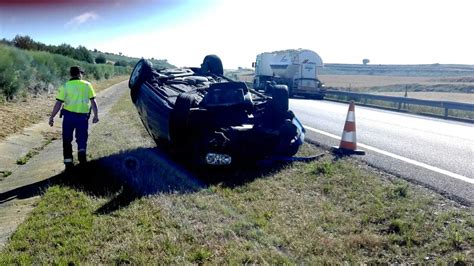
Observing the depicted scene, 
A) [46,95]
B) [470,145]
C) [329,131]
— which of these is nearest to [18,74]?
[46,95]

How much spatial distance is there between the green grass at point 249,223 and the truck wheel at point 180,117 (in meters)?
0.64

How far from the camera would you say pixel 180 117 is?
623 centimetres

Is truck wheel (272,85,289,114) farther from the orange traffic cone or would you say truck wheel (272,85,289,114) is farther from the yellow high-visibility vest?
the yellow high-visibility vest

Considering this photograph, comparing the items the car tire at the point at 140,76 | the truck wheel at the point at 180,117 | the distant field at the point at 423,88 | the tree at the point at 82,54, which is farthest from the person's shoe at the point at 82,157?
the tree at the point at 82,54

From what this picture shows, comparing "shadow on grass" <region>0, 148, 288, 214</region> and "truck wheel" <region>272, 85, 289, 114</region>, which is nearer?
"shadow on grass" <region>0, 148, 288, 214</region>

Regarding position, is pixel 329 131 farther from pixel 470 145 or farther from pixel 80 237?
pixel 80 237

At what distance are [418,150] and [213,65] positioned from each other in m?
5.07

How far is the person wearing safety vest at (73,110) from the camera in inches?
257

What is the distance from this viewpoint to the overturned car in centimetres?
623

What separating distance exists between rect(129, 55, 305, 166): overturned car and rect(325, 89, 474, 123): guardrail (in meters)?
11.3

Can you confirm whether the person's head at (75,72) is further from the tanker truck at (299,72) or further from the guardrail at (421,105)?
the tanker truck at (299,72)

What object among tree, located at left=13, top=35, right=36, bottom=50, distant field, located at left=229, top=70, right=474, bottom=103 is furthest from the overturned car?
tree, located at left=13, top=35, right=36, bottom=50

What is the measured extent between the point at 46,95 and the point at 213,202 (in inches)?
620

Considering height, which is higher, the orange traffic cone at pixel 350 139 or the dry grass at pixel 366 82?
the dry grass at pixel 366 82
